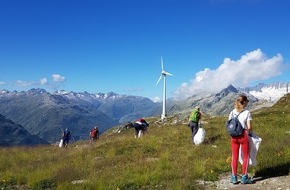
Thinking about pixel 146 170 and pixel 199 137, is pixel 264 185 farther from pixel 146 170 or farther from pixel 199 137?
pixel 199 137

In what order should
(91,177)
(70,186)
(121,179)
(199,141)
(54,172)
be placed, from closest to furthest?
(70,186), (121,179), (91,177), (54,172), (199,141)

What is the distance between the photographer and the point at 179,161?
56.4 ft

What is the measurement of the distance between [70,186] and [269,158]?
25.2ft

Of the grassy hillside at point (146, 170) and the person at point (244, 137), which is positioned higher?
the person at point (244, 137)

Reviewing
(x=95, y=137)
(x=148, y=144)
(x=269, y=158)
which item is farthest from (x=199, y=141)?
(x=95, y=137)

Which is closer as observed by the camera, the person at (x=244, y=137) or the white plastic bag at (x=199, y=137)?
the person at (x=244, y=137)

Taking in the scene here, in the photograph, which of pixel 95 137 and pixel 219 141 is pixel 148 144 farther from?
pixel 95 137

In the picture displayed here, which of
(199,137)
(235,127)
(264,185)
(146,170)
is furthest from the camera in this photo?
(199,137)

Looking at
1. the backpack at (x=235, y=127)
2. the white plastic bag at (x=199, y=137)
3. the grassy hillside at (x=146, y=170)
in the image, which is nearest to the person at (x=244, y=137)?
the backpack at (x=235, y=127)

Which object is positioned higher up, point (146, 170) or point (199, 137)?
point (199, 137)

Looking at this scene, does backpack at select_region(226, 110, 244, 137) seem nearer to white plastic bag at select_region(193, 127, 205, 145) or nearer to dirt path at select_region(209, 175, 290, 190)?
dirt path at select_region(209, 175, 290, 190)

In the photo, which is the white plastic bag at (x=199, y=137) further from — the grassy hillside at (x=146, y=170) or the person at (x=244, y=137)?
the person at (x=244, y=137)

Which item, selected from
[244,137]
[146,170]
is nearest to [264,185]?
[244,137]

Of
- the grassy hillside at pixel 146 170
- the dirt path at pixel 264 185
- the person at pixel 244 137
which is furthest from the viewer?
the grassy hillside at pixel 146 170
